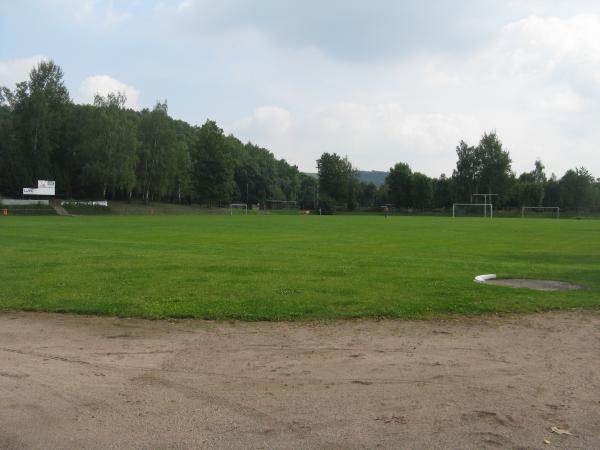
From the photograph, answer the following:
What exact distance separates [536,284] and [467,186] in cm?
12443

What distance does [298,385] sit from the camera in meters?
6.22

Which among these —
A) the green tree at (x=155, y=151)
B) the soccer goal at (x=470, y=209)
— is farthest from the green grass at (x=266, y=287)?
the soccer goal at (x=470, y=209)

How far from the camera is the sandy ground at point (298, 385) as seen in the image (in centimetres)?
493

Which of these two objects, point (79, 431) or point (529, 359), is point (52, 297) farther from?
point (529, 359)

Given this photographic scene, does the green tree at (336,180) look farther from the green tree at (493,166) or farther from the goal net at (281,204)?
the green tree at (493,166)

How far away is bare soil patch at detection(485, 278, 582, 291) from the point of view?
13.4 meters

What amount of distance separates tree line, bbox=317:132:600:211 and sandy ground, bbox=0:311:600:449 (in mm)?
128269

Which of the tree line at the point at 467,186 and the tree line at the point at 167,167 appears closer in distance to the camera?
the tree line at the point at 167,167

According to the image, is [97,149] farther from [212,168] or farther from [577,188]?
[577,188]

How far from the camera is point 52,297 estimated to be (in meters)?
11.5

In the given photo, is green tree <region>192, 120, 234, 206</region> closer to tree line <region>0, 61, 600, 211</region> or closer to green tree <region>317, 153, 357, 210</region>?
tree line <region>0, 61, 600, 211</region>

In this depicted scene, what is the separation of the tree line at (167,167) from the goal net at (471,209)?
4.60 metres

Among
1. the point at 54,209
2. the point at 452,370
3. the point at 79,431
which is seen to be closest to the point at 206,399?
the point at 79,431

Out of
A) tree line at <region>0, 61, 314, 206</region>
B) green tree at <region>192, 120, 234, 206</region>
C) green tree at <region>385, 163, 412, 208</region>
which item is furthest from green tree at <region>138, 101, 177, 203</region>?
green tree at <region>385, 163, 412, 208</region>
